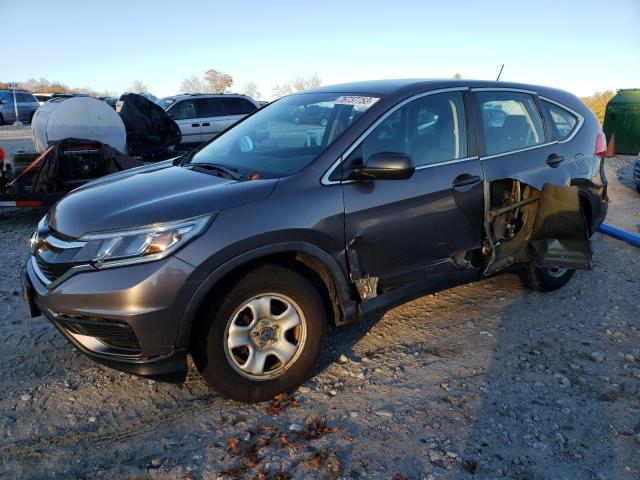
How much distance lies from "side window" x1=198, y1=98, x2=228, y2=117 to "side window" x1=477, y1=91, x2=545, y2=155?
1138 cm

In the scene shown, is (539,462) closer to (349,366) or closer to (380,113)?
(349,366)

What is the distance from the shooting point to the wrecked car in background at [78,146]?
6.65 m

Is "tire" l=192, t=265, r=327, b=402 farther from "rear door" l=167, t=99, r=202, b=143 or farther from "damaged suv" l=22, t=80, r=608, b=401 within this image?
"rear door" l=167, t=99, r=202, b=143

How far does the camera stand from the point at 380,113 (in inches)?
127

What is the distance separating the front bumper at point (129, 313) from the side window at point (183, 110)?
12.0 metres

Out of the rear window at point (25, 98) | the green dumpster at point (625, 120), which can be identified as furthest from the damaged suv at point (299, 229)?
the rear window at point (25, 98)

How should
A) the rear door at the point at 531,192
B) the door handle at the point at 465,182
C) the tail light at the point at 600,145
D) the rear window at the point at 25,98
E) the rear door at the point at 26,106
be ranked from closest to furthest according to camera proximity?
the door handle at the point at 465,182
the rear door at the point at 531,192
the tail light at the point at 600,145
the rear door at the point at 26,106
the rear window at the point at 25,98

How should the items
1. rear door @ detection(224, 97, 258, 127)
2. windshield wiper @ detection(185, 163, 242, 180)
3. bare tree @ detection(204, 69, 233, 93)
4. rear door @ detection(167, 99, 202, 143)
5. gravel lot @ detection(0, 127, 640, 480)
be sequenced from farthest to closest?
bare tree @ detection(204, 69, 233, 93) → rear door @ detection(224, 97, 258, 127) → rear door @ detection(167, 99, 202, 143) → windshield wiper @ detection(185, 163, 242, 180) → gravel lot @ detection(0, 127, 640, 480)

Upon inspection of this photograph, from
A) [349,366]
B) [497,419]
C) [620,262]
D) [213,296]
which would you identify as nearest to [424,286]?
[349,366]

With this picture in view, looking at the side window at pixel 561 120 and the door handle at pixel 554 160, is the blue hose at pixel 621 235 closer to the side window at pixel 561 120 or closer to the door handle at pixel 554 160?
the side window at pixel 561 120

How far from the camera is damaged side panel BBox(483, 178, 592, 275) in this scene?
3.97m

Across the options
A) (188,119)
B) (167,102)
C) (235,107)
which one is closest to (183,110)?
(188,119)

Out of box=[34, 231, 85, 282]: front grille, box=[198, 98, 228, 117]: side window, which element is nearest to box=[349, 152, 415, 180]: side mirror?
box=[34, 231, 85, 282]: front grille

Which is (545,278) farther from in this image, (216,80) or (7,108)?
(216,80)
